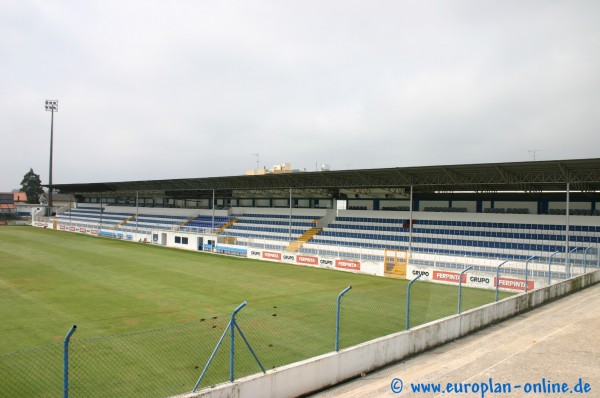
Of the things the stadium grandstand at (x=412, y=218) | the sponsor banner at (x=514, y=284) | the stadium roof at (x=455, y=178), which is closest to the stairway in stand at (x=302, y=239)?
the stadium grandstand at (x=412, y=218)

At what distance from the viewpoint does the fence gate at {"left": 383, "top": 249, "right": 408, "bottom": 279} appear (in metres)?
26.9

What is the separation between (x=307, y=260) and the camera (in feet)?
103

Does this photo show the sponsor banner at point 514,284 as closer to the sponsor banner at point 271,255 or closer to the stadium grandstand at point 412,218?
the stadium grandstand at point 412,218

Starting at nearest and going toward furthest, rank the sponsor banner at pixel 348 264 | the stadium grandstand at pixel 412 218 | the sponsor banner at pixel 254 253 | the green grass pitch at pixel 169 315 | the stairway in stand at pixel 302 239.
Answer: the green grass pitch at pixel 169 315, the stadium grandstand at pixel 412 218, the sponsor banner at pixel 348 264, the sponsor banner at pixel 254 253, the stairway in stand at pixel 302 239

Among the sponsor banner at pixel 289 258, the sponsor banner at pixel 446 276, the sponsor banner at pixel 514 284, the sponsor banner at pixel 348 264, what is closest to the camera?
the sponsor banner at pixel 514 284

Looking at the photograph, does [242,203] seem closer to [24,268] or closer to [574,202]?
[24,268]

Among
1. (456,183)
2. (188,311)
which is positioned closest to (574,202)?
(456,183)

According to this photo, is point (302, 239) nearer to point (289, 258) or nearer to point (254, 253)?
point (254, 253)

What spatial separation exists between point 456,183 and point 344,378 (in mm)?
22494

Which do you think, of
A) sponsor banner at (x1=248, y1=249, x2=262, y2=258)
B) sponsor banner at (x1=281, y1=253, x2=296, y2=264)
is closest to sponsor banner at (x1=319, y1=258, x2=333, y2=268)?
sponsor banner at (x1=281, y1=253, x2=296, y2=264)

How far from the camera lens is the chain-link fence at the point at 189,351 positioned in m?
8.88

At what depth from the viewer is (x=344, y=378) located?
8852 mm

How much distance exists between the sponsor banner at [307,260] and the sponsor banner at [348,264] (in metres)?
1.87

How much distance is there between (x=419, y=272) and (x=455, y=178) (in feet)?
23.9
